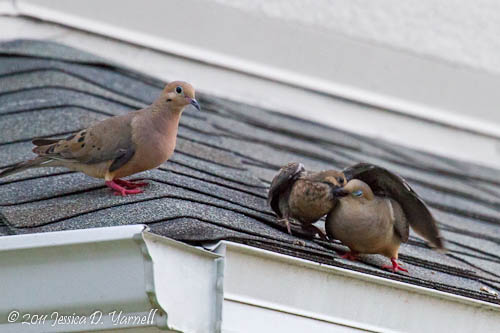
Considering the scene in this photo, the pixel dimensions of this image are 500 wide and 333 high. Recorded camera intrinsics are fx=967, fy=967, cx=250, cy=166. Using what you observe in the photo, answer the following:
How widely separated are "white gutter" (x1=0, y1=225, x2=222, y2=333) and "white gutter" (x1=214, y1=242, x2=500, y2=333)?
10 centimetres

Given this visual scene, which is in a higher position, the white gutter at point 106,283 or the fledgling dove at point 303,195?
the fledgling dove at point 303,195

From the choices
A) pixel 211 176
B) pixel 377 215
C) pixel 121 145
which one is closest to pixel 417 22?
pixel 211 176

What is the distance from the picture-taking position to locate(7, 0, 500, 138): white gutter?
5145mm

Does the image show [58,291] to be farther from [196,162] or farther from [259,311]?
[196,162]

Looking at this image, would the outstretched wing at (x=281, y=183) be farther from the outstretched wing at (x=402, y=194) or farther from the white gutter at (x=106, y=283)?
the white gutter at (x=106, y=283)

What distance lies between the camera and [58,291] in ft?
7.59

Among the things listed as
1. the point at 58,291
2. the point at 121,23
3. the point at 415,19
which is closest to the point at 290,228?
the point at 58,291

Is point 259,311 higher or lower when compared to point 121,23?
lower

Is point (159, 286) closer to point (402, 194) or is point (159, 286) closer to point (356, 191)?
point (356, 191)

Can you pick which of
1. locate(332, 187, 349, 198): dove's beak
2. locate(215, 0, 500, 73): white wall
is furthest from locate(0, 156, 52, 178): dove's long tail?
locate(215, 0, 500, 73): white wall

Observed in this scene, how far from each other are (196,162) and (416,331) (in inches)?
44.0

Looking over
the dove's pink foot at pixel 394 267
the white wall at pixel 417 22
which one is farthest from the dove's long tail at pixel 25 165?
the white wall at pixel 417 22

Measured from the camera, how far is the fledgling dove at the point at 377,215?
10.0ft

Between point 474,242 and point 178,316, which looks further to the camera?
point 474,242
